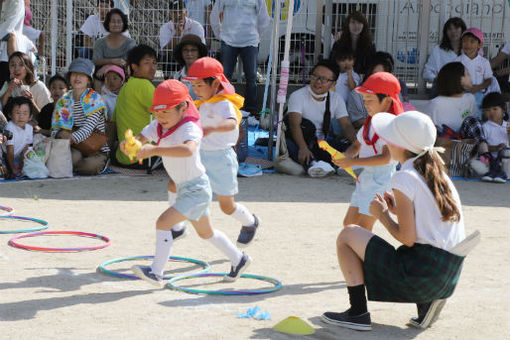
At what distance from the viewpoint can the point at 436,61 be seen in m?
12.4

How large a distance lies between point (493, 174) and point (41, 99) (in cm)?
591

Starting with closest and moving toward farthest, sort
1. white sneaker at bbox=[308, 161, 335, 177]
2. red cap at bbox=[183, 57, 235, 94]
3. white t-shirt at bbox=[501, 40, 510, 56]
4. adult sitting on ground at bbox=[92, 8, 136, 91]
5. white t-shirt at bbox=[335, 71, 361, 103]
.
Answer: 1. red cap at bbox=[183, 57, 235, 94]
2. white sneaker at bbox=[308, 161, 335, 177]
3. white t-shirt at bbox=[335, 71, 361, 103]
4. adult sitting on ground at bbox=[92, 8, 136, 91]
5. white t-shirt at bbox=[501, 40, 510, 56]

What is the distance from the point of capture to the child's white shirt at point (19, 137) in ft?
32.2

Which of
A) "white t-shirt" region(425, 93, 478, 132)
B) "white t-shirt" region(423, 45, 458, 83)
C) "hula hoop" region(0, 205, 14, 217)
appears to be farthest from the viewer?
"white t-shirt" region(423, 45, 458, 83)

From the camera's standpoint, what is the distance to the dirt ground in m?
4.68

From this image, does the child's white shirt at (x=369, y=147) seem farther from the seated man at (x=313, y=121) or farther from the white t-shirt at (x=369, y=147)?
the seated man at (x=313, y=121)

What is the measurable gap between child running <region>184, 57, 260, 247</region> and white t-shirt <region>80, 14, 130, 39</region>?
6.38 metres

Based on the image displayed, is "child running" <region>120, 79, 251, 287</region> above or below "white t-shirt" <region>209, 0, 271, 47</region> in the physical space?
below

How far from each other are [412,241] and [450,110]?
691 cm

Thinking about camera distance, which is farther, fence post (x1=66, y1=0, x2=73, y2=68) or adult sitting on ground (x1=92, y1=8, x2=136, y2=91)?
fence post (x1=66, y1=0, x2=73, y2=68)

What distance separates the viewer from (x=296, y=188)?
31.5 ft

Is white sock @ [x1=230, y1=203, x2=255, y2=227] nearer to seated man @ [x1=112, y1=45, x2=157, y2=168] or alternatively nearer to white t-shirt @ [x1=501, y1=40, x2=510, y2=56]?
seated man @ [x1=112, y1=45, x2=157, y2=168]

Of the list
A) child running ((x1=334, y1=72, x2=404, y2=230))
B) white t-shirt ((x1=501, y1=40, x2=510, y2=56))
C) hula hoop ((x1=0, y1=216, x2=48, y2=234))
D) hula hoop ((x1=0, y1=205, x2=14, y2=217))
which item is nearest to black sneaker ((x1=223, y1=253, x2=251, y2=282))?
child running ((x1=334, y1=72, x2=404, y2=230))

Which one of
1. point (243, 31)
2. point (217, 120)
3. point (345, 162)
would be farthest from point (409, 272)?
point (243, 31)
